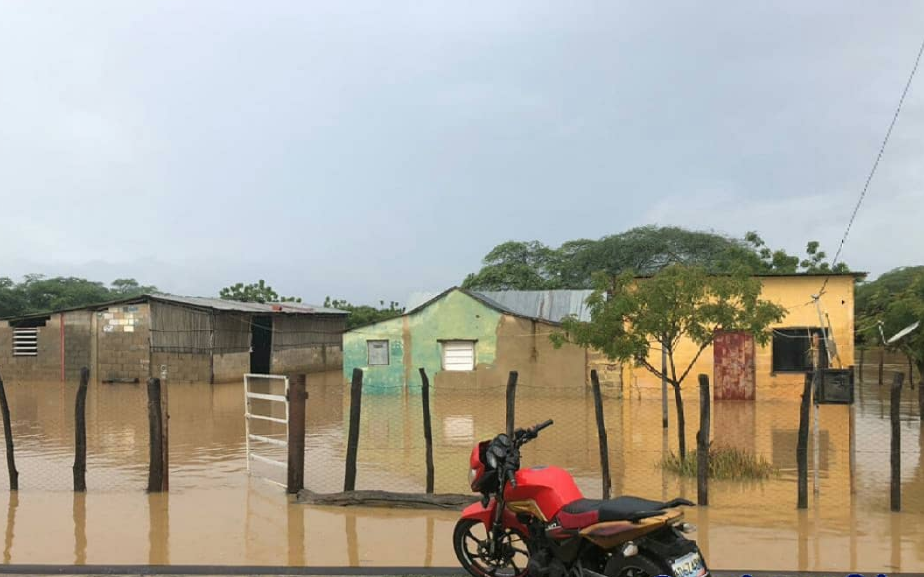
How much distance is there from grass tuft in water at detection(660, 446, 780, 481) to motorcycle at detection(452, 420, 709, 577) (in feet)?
17.3

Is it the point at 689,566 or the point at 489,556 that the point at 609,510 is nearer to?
the point at 689,566

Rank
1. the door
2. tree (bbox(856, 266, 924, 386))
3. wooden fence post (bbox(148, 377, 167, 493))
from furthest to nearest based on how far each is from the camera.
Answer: the door < tree (bbox(856, 266, 924, 386)) < wooden fence post (bbox(148, 377, 167, 493))

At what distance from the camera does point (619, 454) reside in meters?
13.7

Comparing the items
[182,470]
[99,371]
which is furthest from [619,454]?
[99,371]

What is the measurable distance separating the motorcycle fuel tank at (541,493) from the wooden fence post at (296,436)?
448 cm

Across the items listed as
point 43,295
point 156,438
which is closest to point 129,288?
point 43,295

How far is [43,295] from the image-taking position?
52562 mm

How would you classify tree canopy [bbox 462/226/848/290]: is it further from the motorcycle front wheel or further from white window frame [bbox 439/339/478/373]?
the motorcycle front wheel

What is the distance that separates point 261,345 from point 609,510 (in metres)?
31.0

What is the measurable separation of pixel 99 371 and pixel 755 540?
2861 cm

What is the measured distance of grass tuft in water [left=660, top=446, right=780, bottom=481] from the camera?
10977mm

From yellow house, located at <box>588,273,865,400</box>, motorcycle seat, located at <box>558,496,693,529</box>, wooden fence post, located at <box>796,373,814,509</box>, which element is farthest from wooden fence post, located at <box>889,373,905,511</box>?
yellow house, located at <box>588,273,865,400</box>

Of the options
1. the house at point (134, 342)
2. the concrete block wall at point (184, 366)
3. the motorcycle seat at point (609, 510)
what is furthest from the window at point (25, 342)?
the motorcycle seat at point (609, 510)

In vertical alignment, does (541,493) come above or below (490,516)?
above
